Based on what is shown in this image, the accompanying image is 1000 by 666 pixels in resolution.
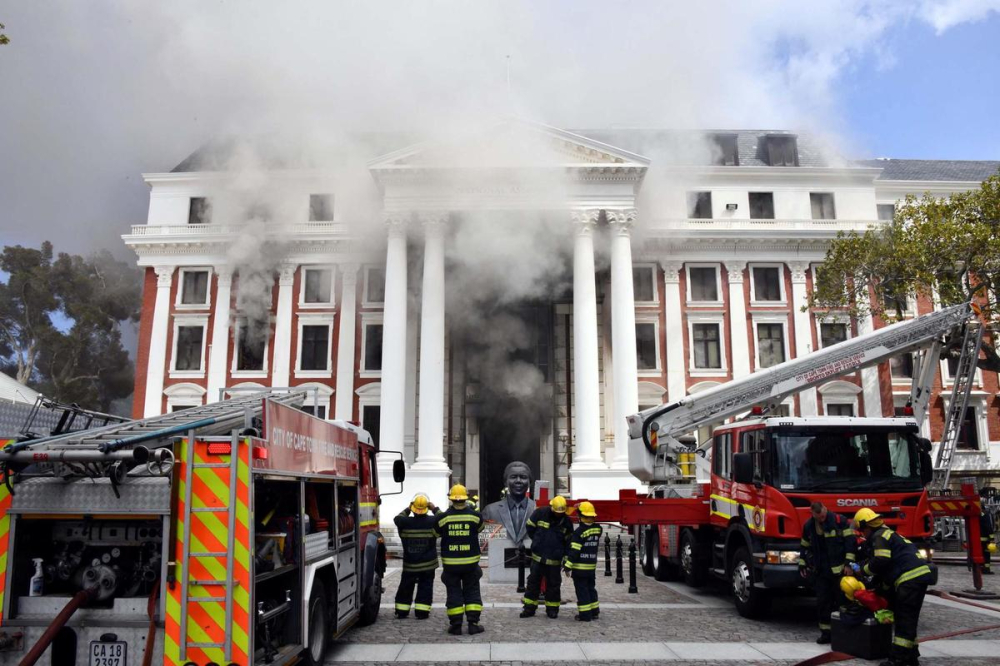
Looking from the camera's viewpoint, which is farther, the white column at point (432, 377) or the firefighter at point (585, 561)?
the white column at point (432, 377)

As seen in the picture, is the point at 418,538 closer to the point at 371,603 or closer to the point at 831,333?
the point at 371,603

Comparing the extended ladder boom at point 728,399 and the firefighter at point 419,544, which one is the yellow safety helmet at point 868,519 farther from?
the extended ladder boom at point 728,399

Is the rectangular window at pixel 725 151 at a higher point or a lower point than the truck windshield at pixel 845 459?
higher

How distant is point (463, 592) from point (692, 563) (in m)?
4.42

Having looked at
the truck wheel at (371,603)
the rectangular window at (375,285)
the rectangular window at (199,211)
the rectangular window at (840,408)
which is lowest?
the truck wheel at (371,603)

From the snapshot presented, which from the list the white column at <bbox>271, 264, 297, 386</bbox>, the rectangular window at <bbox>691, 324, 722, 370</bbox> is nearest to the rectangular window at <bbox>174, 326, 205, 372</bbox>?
the white column at <bbox>271, 264, 297, 386</bbox>

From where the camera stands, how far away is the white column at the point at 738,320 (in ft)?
89.6

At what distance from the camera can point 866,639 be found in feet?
19.5

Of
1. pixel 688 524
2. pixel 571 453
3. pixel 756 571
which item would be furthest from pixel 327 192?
pixel 756 571

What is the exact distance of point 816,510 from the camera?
24.8 feet

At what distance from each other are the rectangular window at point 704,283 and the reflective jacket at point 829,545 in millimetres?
20971

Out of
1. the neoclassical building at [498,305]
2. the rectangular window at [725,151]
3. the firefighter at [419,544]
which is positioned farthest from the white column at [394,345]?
the firefighter at [419,544]

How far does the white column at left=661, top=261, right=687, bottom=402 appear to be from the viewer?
27.1 metres

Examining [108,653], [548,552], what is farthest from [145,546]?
[548,552]
